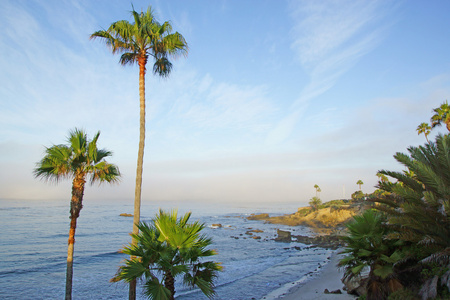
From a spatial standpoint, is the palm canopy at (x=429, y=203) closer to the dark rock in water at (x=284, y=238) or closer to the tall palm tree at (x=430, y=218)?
the tall palm tree at (x=430, y=218)

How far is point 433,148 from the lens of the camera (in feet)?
32.0

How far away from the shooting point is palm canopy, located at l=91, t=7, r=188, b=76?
11.4m

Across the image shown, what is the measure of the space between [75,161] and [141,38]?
18.8 feet

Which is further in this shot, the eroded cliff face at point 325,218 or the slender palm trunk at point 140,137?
the eroded cliff face at point 325,218

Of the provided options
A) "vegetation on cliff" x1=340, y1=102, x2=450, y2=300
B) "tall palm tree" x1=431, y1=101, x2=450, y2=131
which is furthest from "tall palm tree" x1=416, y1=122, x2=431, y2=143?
"vegetation on cliff" x1=340, y1=102, x2=450, y2=300

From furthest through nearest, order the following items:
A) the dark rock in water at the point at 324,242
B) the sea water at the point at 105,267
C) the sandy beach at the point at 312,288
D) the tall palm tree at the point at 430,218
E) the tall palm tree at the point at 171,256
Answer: the dark rock in water at the point at 324,242 < the sea water at the point at 105,267 < the sandy beach at the point at 312,288 < the tall palm tree at the point at 430,218 < the tall palm tree at the point at 171,256

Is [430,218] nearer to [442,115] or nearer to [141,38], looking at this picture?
[141,38]

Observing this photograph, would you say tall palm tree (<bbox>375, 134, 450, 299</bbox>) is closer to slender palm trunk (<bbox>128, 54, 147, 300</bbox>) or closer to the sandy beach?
the sandy beach

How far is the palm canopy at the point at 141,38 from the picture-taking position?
11352mm

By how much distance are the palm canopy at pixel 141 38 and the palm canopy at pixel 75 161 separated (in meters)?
3.77

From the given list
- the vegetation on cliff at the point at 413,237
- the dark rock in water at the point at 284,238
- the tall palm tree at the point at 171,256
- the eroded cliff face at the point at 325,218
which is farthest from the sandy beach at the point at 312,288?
the eroded cliff face at the point at 325,218

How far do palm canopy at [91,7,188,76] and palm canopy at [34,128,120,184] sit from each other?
3768 mm

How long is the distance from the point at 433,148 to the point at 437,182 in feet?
6.56

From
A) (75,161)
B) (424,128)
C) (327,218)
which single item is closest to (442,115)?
(424,128)
